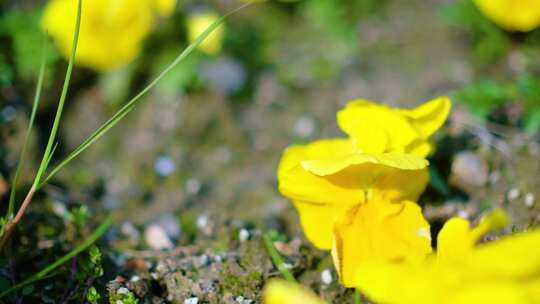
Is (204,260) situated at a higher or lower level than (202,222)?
higher

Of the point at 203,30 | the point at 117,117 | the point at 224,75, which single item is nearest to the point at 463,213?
the point at 117,117

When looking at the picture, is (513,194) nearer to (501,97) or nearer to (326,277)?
(501,97)

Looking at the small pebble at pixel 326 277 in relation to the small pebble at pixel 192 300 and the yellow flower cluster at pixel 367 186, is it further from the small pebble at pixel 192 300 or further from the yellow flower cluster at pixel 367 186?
the small pebble at pixel 192 300

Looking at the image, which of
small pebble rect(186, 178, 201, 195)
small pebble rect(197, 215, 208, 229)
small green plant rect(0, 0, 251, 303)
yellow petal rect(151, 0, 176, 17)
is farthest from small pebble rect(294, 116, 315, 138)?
small green plant rect(0, 0, 251, 303)

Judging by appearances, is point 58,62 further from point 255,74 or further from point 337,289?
point 337,289

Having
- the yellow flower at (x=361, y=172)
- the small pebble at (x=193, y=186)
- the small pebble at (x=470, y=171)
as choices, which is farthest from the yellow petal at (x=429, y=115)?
the small pebble at (x=193, y=186)

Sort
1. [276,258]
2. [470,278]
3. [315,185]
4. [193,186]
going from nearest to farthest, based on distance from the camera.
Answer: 1. [470,278]
2. [315,185]
3. [276,258]
4. [193,186]

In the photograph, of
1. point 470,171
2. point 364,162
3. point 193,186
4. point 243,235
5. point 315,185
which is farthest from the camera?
point 193,186
